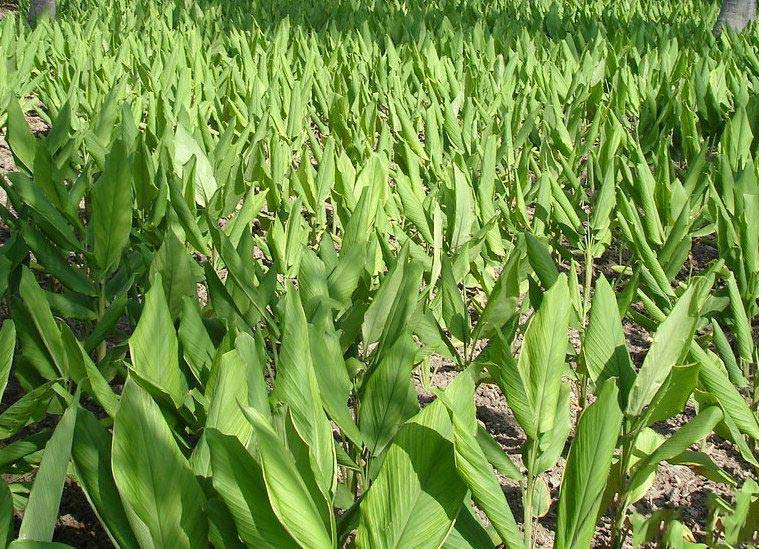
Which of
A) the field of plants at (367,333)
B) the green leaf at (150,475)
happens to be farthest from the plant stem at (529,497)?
the green leaf at (150,475)

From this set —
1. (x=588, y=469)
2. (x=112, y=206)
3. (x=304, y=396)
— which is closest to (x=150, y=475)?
(x=304, y=396)

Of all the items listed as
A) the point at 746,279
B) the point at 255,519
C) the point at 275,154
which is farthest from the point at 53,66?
the point at 255,519

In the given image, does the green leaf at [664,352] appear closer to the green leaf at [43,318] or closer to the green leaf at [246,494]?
the green leaf at [246,494]

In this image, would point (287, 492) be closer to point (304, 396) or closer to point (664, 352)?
point (304, 396)

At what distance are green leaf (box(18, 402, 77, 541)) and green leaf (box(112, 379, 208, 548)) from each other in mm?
52

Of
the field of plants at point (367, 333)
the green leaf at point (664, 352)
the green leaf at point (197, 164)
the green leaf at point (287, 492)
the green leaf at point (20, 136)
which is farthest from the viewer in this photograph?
the green leaf at point (197, 164)

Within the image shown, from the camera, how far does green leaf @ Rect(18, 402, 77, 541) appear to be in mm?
810

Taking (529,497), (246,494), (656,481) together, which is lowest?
(656,481)

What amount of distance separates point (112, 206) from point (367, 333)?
21.4 inches

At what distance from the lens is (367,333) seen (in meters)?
1.38

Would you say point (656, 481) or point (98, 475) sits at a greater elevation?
point (98, 475)

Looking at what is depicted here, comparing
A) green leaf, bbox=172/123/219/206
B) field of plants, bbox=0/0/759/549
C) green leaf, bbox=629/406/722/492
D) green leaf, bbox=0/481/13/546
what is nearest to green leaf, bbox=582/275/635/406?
field of plants, bbox=0/0/759/549

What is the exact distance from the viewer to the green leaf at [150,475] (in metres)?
0.86

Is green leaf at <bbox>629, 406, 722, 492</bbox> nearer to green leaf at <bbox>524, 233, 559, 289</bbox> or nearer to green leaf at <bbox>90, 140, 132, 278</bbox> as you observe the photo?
green leaf at <bbox>524, 233, 559, 289</bbox>
